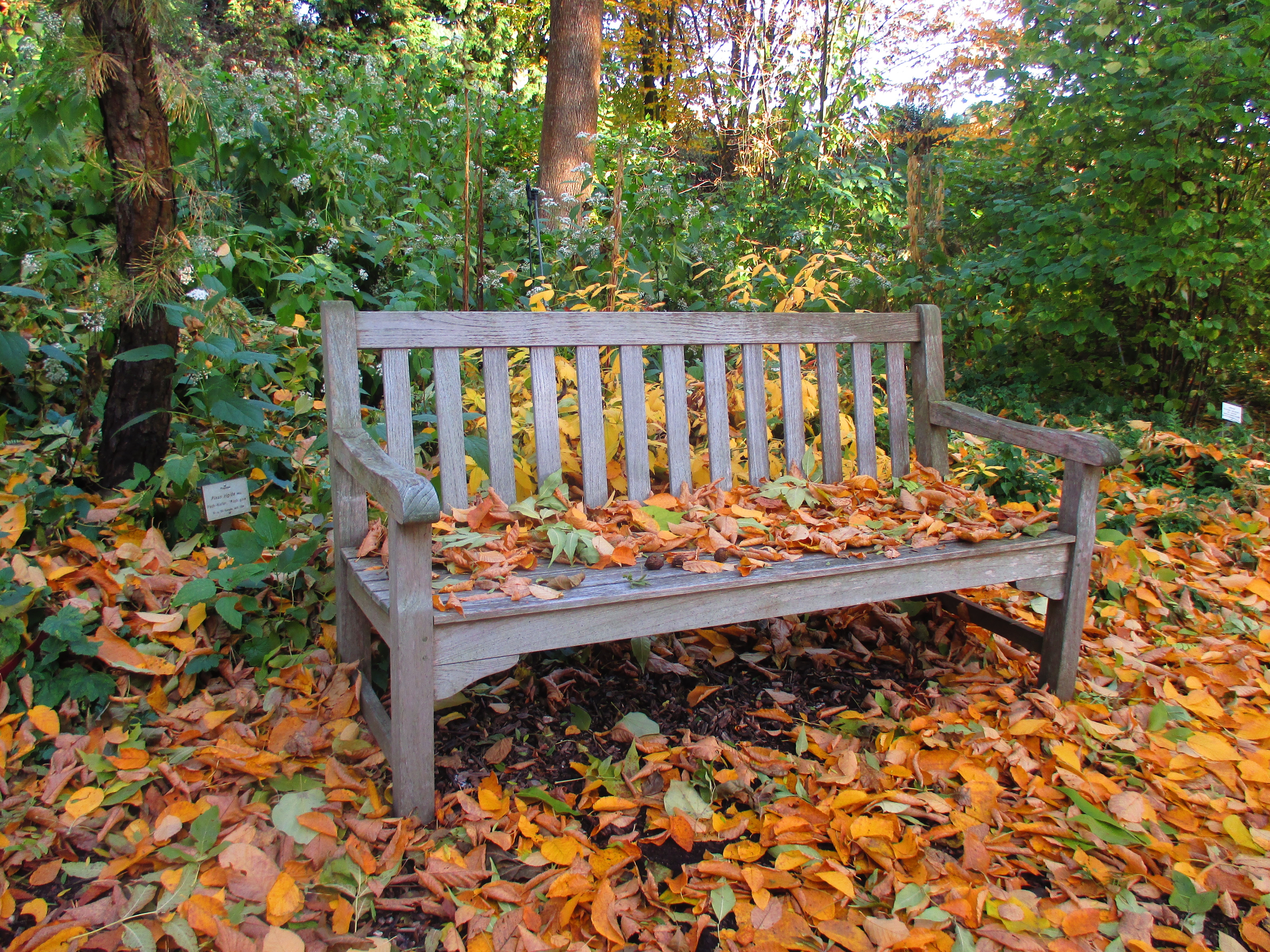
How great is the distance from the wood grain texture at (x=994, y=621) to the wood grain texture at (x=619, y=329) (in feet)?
2.70

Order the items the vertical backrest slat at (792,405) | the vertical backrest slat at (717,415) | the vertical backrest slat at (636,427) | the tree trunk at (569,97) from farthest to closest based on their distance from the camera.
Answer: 1. the tree trunk at (569,97)
2. the vertical backrest slat at (792,405)
3. the vertical backrest slat at (717,415)
4. the vertical backrest slat at (636,427)

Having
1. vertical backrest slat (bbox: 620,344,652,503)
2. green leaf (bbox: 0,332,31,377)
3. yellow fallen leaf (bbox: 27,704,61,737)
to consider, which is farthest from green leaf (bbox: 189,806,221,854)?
green leaf (bbox: 0,332,31,377)

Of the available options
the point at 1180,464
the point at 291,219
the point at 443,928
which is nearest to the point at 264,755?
the point at 443,928

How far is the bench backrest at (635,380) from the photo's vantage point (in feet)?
6.66

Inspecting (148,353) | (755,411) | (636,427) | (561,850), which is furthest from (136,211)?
(561,850)

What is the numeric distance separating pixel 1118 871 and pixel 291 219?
11.9 feet

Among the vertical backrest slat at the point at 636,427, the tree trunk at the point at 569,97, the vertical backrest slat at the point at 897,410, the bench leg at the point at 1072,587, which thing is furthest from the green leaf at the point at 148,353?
the tree trunk at the point at 569,97

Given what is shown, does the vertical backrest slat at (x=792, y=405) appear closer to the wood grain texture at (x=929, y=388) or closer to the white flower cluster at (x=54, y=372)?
the wood grain texture at (x=929, y=388)

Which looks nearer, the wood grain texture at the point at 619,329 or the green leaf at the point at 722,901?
the green leaf at the point at 722,901

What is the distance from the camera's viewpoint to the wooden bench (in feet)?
5.23

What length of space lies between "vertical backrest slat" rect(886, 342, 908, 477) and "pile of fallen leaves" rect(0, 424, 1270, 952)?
0.14m

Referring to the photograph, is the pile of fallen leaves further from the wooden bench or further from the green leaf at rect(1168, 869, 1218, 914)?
the wooden bench

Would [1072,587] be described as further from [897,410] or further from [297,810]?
[297,810]

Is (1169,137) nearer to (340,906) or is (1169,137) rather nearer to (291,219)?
(291,219)
